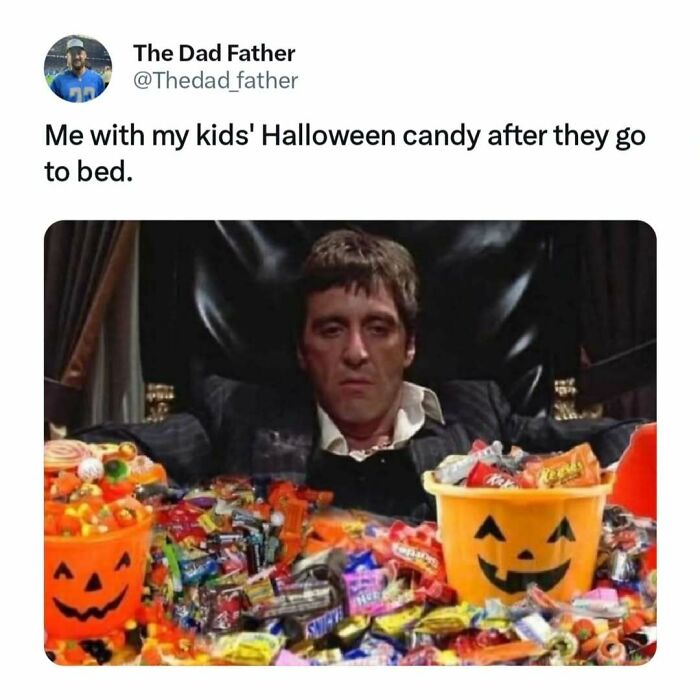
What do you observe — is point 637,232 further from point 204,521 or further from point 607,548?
point 204,521

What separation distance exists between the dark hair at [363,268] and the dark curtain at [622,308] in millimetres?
562

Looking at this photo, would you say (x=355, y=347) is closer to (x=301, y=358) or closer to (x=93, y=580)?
(x=301, y=358)

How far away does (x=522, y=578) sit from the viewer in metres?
3.63

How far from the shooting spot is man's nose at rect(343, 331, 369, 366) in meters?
3.64

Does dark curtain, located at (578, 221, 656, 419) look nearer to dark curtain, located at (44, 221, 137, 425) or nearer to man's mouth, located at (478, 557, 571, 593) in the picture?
man's mouth, located at (478, 557, 571, 593)

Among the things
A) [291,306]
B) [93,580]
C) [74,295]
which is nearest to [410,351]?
[291,306]

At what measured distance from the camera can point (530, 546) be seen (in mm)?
3613

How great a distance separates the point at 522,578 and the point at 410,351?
0.81 m

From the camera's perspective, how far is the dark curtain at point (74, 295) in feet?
11.9

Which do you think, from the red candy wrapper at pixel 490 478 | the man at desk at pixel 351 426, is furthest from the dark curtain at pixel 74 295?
the red candy wrapper at pixel 490 478
